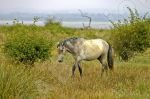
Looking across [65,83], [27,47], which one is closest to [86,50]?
[65,83]

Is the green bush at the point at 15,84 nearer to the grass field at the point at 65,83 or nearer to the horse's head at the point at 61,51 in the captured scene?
the grass field at the point at 65,83

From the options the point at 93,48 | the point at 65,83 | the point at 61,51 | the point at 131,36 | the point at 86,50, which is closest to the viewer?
the point at 65,83

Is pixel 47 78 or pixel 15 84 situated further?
pixel 47 78

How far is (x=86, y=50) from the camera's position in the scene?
15688mm

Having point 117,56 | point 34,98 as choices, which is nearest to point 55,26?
point 117,56

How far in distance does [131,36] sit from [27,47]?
9.31m

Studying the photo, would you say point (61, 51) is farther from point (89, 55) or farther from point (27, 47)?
point (27, 47)

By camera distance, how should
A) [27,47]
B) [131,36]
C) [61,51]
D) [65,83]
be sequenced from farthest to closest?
1. [131,36]
2. [27,47]
3. [61,51]
4. [65,83]

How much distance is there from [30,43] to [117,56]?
35.0ft

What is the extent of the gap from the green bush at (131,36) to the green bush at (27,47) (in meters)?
8.24

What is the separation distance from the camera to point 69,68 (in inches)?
693

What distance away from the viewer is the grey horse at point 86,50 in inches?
601

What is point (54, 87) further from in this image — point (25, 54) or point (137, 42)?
point (137, 42)

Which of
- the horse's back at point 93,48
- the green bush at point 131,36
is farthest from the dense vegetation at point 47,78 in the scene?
the green bush at point 131,36
